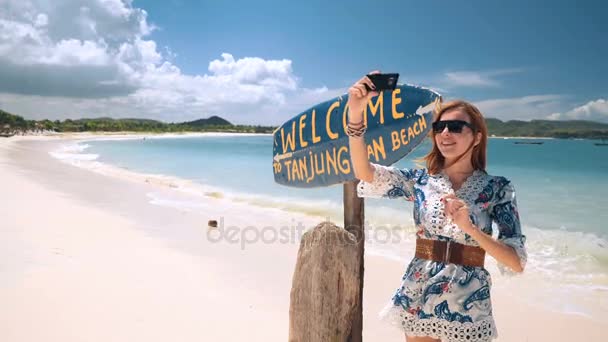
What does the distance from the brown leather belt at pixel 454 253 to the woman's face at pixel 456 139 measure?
37 centimetres

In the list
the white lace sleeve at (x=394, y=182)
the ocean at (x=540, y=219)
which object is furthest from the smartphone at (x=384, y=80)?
the ocean at (x=540, y=219)

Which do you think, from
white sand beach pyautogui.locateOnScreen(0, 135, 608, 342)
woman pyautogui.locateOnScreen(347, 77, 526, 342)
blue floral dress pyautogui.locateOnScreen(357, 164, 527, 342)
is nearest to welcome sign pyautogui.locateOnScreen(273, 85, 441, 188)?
woman pyautogui.locateOnScreen(347, 77, 526, 342)

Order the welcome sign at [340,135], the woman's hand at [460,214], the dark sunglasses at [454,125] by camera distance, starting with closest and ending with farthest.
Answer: the woman's hand at [460,214] < the dark sunglasses at [454,125] < the welcome sign at [340,135]

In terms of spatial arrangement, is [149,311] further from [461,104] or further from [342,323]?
[461,104]

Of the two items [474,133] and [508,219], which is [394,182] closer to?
[474,133]

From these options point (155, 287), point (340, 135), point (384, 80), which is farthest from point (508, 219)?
point (155, 287)

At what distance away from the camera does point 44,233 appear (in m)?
6.91

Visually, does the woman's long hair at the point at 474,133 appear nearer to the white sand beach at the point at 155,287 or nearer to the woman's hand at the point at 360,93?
the woman's hand at the point at 360,93

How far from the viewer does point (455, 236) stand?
1733 mm

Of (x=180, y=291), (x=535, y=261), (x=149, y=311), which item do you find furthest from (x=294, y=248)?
(x=535, y=261)

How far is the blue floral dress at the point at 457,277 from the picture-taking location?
1703 mm

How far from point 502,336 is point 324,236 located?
3228 mm

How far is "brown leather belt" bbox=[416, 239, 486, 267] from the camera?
172 centimetres

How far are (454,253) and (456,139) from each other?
47 cm
